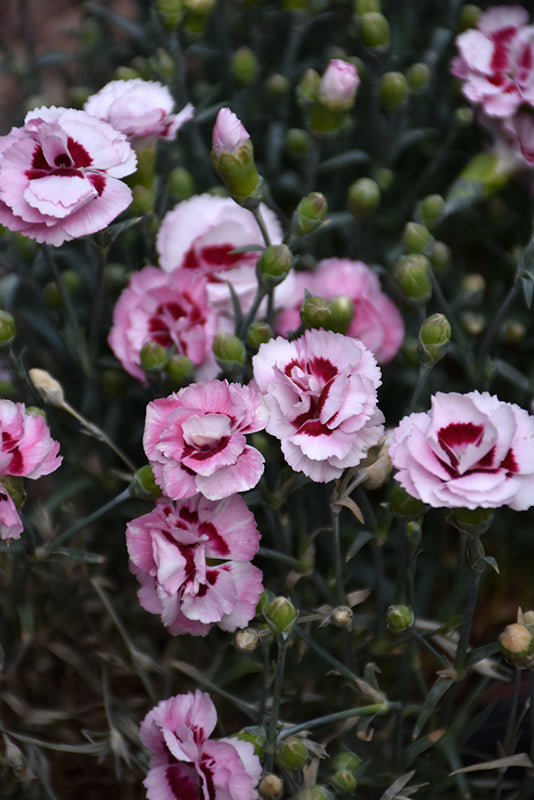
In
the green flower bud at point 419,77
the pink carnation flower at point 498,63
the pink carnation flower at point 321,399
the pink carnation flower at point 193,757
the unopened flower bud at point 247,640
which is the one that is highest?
the pink carnation flower at point 498,63

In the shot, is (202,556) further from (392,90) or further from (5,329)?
(392,90)

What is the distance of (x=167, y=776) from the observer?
2.74 feet

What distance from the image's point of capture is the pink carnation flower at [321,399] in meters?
0.77

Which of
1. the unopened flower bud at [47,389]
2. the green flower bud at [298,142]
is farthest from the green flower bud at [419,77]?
the unopened flower bud at [47,389]

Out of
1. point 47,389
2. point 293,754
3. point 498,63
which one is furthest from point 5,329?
point 498,63

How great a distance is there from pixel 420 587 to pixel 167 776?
484 mm

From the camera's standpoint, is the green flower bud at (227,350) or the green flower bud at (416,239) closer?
the green flower bud at (227,350)

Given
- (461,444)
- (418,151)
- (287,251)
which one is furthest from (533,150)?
(461,444)

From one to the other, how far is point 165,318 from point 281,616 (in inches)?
15.0

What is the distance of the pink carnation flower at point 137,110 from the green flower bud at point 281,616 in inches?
20.5

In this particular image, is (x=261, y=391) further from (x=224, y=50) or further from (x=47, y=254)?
(x=224, y=50)

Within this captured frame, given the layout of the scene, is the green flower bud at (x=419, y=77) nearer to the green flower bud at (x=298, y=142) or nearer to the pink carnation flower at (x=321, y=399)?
the green flower bud at (x=298, y=142)

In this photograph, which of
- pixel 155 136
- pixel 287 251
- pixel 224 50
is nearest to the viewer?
pixel 287 251

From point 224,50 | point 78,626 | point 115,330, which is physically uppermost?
point 224,50
